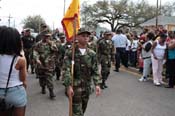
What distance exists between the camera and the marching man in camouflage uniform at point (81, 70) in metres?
6.18

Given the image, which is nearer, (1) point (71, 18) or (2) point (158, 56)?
(1) point (71, 18)

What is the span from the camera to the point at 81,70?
622 centimetres

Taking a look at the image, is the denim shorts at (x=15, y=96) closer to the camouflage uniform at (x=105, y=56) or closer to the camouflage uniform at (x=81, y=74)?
the camouflage uniform at (x=81, y=74)

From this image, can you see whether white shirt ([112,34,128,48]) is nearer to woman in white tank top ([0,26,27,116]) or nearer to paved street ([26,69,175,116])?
paved street ([26,69,175,116])

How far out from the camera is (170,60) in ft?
42.2

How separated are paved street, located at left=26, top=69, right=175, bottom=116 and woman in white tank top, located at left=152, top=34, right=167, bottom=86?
1.07 feet

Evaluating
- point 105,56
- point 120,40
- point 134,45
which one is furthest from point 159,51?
point 134,45

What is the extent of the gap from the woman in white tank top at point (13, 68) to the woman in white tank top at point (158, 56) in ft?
28.0

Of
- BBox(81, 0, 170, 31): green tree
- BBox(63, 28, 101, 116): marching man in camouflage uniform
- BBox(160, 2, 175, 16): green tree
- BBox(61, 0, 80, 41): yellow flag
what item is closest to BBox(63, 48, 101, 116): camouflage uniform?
BBox(63, 28, 101, 116): marching man in camouflage uniform

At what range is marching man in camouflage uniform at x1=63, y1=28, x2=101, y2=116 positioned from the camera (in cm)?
618

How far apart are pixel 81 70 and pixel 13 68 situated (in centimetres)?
141

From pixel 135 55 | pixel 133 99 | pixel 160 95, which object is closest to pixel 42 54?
pixel 133 99

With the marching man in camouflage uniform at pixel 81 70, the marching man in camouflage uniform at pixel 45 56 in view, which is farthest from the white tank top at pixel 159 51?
the marching man in camouflage uniform at pixel 81 70

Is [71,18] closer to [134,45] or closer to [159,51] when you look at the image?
[159,51]
